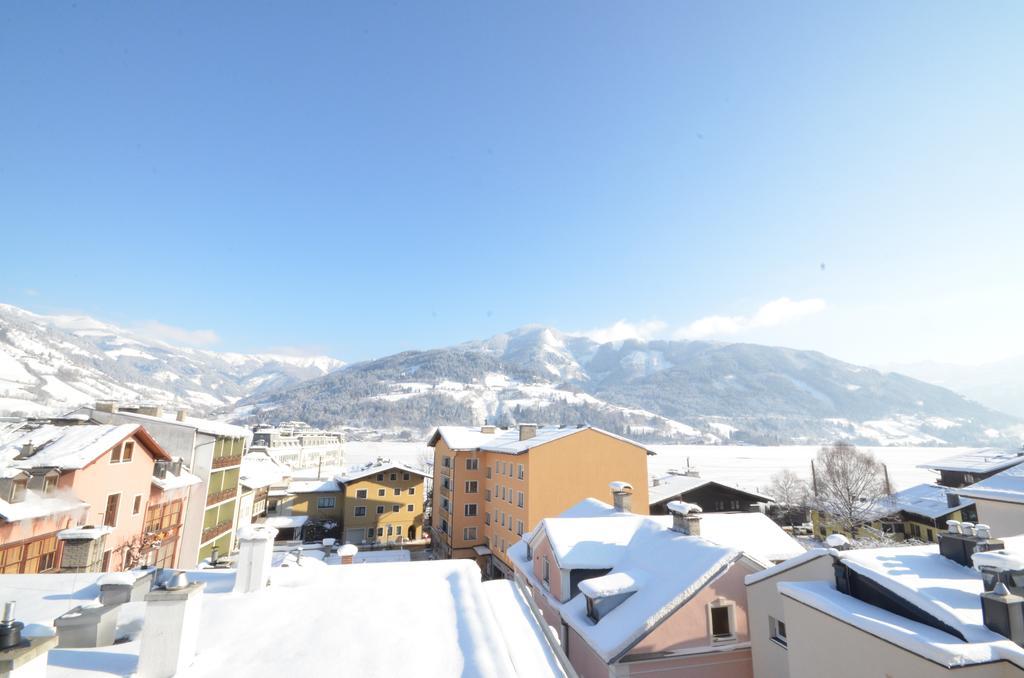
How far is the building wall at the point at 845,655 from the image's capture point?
634 centimetres

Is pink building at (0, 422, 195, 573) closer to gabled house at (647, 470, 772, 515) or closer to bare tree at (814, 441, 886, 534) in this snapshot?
gabled house at (647, 470, 772, 515)

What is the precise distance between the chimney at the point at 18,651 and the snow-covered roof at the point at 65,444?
49.8ft

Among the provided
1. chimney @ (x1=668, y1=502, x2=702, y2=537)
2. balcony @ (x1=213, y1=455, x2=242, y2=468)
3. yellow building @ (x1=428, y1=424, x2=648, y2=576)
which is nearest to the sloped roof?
balcony @ (x1=213, y1=455, x2=242, y2=468)

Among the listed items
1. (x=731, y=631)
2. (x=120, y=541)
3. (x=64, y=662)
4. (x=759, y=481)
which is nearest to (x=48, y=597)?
(x=64, y=662)

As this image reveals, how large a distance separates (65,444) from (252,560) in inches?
569

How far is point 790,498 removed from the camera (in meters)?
52.8

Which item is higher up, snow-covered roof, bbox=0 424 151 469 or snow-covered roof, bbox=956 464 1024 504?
snow-covered roof, bbox=0 424 151 469

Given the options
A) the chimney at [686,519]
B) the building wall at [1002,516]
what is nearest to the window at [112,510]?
the chimney at [686,519]

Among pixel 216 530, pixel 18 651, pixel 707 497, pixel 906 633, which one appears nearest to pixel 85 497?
pixel 216 530

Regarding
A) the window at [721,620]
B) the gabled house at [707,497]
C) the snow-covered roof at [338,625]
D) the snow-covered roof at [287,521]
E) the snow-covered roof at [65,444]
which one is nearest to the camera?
the snow-covered roof at [338,625]

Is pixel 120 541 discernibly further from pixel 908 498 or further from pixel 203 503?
pixel 908 498

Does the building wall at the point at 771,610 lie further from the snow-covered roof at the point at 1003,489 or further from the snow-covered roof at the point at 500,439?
the snow-covered roof at the point at 500,439

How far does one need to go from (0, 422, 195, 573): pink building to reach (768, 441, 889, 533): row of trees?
4962 cm

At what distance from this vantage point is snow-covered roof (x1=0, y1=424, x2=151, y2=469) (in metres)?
14.3
